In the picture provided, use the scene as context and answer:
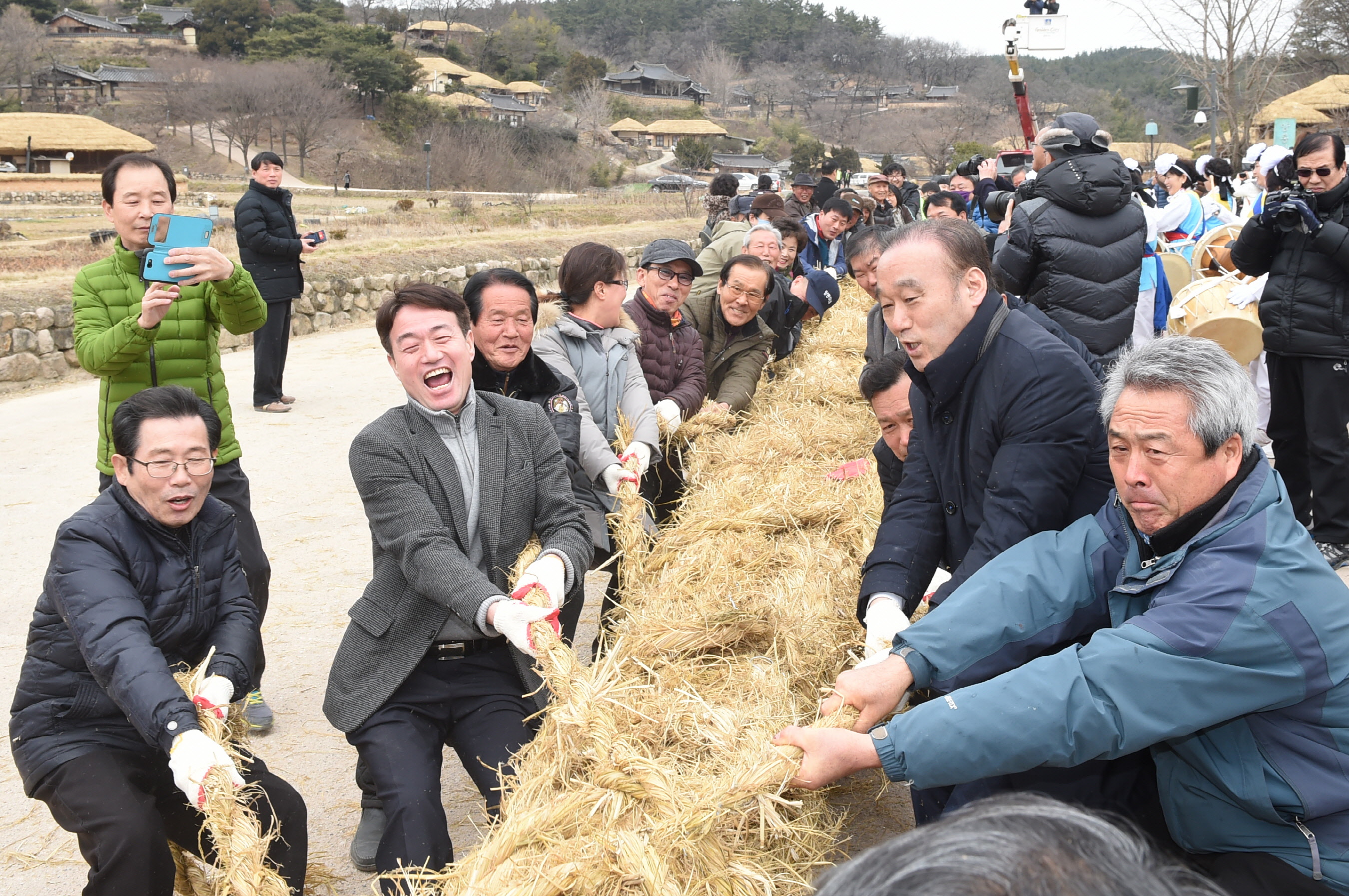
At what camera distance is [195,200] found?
2802cm

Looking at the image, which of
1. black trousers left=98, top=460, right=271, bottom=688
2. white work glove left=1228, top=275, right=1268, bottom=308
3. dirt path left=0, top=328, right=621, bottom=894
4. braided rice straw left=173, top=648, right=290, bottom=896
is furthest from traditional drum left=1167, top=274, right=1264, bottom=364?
braided rice straw left=173, top=648, right=290, bottom=896

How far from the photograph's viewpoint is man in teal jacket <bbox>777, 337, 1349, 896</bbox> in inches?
67.3

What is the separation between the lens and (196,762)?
2.04 meters

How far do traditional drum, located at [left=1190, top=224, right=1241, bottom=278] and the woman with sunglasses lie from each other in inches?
241

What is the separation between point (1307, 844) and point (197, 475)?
2414 mm

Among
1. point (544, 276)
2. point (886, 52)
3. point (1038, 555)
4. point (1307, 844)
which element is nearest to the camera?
point (1307, 844)

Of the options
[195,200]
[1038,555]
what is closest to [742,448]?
[1038,555]

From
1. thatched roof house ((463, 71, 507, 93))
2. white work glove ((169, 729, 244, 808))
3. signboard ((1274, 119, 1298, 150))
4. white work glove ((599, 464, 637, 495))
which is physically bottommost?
white work glove ((169, 729, 244, 808))

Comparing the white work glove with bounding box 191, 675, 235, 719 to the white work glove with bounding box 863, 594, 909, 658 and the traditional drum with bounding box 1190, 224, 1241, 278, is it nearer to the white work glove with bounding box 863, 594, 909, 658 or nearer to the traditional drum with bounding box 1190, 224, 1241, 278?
the white work glove with bounding box 863, 594, 909, 658

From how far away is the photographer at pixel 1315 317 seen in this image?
179 inches

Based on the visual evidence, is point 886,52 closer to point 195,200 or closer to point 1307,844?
point 195,200

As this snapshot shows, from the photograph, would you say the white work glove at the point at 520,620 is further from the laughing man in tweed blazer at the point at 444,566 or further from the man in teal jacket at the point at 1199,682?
the man in teal jacket at the point at 1199,682

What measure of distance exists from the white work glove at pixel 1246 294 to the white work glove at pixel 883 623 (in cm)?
486

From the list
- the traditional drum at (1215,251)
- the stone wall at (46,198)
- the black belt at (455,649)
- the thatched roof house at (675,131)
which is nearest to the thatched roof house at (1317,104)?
the traditional drum at (1215,251)
